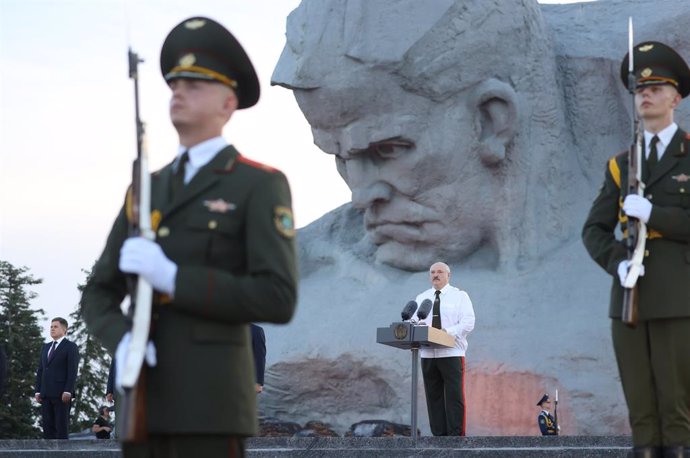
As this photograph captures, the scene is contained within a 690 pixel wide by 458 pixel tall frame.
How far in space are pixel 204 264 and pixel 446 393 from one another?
6.96m

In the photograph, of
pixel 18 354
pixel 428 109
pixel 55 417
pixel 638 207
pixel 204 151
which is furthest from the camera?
pixel 18 354

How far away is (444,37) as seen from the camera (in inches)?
544

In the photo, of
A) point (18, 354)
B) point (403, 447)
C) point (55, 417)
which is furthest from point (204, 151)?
point (18, 354)

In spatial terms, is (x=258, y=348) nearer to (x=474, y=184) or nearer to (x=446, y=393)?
(x=446, y=393)

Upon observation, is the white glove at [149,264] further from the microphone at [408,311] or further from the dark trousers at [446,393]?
the dark trousers at [446,393]

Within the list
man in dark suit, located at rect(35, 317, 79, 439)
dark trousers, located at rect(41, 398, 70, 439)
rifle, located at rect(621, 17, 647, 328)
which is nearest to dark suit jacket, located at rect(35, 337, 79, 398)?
man in dark suit, located at rect(35, 317, 79, 439)

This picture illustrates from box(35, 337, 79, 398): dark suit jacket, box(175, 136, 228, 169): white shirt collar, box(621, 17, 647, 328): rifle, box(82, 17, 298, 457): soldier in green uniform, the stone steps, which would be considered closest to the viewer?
box(82, 17, 298, 457): soldier in green uniform

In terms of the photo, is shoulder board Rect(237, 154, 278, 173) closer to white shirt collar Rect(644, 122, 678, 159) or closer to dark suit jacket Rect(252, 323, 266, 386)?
white shirt collar Rect(644, 122, 678, 159)

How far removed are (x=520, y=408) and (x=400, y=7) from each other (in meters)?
4.14

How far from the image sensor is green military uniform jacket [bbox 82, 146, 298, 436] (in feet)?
13.4

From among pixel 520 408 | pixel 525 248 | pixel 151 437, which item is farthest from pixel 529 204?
pixel 151 437

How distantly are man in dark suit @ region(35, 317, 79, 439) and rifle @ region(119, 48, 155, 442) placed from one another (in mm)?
9076

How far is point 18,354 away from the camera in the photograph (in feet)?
81.3

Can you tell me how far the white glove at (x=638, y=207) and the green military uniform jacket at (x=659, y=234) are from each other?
31 mm
